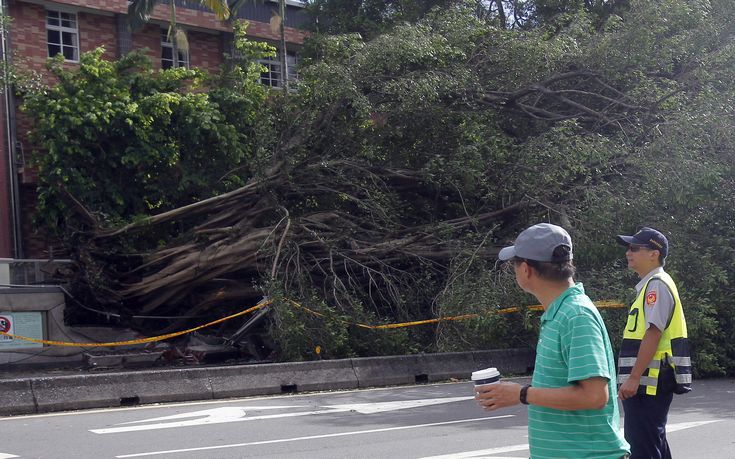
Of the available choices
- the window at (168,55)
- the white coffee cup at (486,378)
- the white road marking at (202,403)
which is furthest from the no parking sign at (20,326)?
the white coffee cup at (486,378)

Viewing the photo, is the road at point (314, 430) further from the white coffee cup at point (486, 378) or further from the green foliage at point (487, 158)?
the white coffee cup at point (486, 378)

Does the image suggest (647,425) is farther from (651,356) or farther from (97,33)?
(97,33)

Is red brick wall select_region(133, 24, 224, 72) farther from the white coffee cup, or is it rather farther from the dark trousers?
the white coffee cup

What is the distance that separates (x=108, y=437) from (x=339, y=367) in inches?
203

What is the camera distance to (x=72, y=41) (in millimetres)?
26453

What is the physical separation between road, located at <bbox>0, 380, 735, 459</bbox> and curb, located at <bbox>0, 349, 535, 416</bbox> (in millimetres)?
333

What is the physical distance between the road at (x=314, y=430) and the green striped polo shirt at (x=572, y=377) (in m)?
4.93

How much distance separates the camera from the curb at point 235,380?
1118cm

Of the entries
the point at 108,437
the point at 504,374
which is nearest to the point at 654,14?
the point at 504,374

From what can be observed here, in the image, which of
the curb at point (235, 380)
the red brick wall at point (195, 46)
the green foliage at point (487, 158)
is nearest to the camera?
the curb at point (235, 380)

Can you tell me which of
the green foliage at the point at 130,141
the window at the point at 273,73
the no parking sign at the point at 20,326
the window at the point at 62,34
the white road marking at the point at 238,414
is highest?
the window at the point at 62,34

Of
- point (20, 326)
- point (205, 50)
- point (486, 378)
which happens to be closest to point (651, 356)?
point (486, 378)

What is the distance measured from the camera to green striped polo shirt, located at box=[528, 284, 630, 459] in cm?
316

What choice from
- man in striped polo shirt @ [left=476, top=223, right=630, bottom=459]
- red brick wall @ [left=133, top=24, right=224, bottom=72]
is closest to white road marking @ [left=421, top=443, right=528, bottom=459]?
man in striped polo shirt @ [left=476, top=223, right=630, bottom=459]
